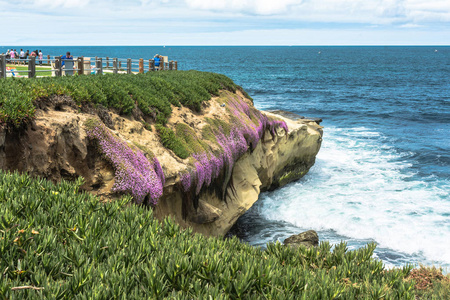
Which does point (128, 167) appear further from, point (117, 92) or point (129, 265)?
point (129, 265)

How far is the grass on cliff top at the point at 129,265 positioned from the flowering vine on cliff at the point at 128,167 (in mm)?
3739

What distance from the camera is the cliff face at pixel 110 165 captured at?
32.9ft

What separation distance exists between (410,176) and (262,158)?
10.7 meters

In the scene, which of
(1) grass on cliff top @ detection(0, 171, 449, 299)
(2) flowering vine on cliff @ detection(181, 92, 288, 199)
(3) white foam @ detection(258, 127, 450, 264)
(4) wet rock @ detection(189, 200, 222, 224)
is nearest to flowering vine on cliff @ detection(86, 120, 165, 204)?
(2) flowering vine on cliff @ detection(181, 92, 288, 199)

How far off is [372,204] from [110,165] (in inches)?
565

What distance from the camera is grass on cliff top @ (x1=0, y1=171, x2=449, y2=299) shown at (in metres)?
4.83

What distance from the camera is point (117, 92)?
13.8m

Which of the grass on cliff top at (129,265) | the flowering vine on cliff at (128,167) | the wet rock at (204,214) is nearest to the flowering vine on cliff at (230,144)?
the wet rock at (204,214)

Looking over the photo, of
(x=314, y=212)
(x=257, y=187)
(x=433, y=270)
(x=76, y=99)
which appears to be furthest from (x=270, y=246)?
(x=314, y=212)

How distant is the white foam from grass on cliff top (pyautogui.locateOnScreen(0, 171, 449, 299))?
1170 cm

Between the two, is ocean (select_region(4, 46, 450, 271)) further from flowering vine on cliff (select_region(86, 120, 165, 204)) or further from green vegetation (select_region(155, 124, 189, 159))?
flowering vine on cliff (select_region(86, 120, 165, 204))

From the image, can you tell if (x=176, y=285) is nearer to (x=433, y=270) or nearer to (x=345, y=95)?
(x=433, y=270)

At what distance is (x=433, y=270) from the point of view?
32.1 ft

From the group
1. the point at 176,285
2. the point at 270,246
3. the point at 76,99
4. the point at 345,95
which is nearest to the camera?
the point at 176,285
